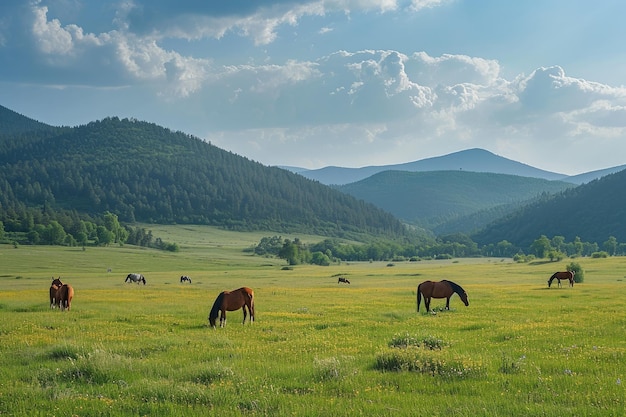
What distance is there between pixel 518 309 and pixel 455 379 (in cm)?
2007

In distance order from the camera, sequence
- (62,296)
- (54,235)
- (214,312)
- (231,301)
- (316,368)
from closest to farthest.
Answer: (316,368)
(214,312)
(231,301)
(62,296)
(54,235)

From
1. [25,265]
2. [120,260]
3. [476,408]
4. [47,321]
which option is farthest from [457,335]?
[120,260]

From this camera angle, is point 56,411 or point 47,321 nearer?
point 56,411

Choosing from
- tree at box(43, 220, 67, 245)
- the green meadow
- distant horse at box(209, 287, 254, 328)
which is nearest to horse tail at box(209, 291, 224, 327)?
distant horse at box(209, 287, 254, 328)

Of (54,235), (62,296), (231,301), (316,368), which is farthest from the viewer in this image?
(54,235)

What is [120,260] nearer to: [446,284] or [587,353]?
[446,284]

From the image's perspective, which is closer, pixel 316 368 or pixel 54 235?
pixel 316 368

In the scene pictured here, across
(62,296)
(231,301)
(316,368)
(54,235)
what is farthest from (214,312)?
(54,235)

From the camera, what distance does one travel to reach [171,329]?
73.1ft

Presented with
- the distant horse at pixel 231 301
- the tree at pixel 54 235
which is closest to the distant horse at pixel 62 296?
the distant horse at pixel 231 301

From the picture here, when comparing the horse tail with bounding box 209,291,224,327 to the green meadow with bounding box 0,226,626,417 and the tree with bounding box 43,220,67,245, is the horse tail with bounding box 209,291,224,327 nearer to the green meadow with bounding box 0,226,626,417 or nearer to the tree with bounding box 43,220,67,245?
the green meadow with bounding box 0,226,626,417

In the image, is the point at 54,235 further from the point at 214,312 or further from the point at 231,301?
the point at 214,312

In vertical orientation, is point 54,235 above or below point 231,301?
above

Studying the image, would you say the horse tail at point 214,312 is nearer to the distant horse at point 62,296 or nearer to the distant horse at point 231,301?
the distant horse at point 231,301
